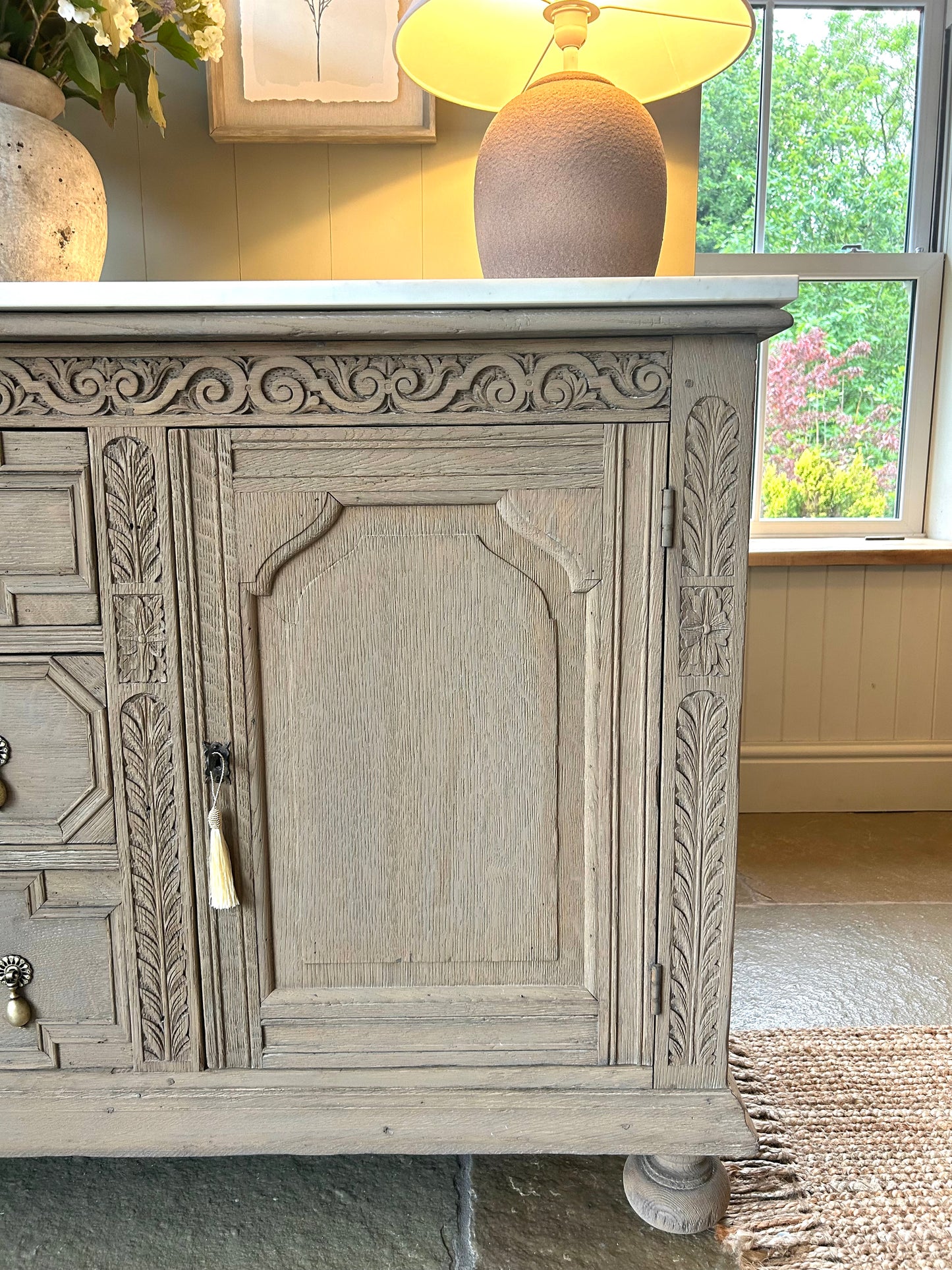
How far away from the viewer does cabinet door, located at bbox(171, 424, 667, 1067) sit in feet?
2.49

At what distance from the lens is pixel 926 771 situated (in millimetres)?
1953

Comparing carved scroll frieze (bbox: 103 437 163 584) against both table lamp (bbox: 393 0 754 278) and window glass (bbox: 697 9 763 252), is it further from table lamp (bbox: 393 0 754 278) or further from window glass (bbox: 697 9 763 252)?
window glass (bbox: 697 9 763 252)

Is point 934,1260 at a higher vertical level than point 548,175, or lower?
lower

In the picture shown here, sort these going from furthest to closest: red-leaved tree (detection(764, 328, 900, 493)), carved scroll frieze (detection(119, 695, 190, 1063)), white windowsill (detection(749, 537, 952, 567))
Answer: red-leaved tree (detection(764, 328, 900, 493))
white windowsill (detection(749, 537, 952, 567))
carved scroll frieze (detection(119, 695, 190, 1063))

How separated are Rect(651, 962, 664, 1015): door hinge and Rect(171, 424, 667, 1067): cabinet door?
0.02 meters

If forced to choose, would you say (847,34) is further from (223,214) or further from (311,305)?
(311,305)

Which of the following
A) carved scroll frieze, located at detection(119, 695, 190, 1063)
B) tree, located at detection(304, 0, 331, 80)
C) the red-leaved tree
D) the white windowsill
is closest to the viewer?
carved scroll frieze, located at detection(119, 695, 190, 1063)

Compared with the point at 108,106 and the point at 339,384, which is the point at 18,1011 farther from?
the point at 108,106

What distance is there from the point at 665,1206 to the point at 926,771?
1412 mm

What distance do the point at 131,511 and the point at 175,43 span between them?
606 millimetres

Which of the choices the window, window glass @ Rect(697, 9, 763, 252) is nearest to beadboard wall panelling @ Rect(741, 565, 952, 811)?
the window

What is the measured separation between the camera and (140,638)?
0.77 meters

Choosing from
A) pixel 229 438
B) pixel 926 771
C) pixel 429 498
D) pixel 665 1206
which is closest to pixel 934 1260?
pixel 665 1206

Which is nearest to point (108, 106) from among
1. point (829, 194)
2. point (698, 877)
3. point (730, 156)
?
point (698, 877)
